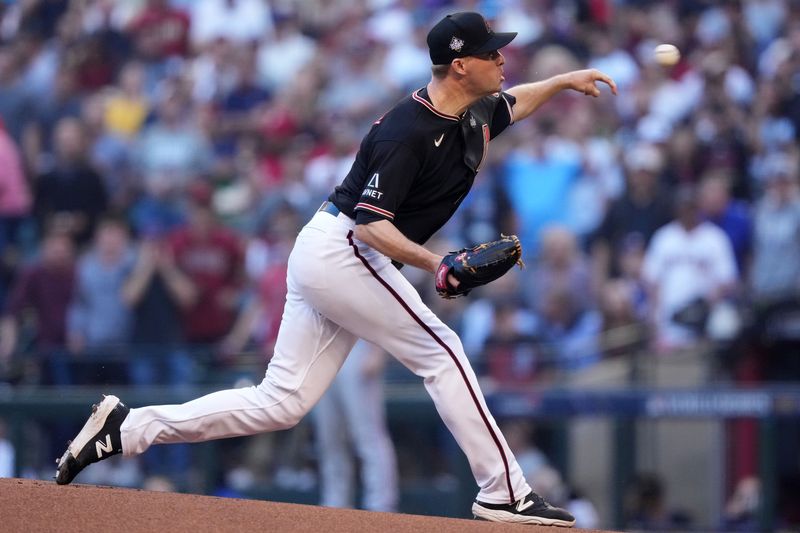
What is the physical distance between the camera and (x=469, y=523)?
4738 millimetres

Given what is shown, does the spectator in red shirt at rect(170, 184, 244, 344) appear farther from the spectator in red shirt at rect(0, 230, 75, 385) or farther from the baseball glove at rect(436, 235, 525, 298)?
the baseball glove at rect(436, 235, 525, 298)

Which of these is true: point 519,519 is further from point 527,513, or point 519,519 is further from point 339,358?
point 339,358

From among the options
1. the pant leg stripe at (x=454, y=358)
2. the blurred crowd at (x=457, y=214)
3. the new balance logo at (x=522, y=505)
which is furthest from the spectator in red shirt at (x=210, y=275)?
the new balance logo at (x=522, y=505)

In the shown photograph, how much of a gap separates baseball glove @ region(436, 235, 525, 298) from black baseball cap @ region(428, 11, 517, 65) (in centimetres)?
72

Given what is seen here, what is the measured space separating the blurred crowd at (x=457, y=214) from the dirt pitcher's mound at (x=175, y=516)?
3.89 metres

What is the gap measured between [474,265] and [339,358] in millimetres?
768

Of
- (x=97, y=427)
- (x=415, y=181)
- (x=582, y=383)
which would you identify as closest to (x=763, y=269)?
(x=582, y=383)

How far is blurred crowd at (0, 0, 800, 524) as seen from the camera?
352 inches

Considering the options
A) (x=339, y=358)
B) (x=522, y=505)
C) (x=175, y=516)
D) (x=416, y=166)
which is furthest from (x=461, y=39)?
(x=175, y=516)

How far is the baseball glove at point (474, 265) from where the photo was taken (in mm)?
4559

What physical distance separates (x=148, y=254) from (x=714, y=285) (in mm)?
4346

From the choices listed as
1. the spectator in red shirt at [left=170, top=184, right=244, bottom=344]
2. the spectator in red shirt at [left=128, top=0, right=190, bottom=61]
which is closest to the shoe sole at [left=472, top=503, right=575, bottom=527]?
the spectator in red shirt at [left=170, top=184, right=244, bottom=344]

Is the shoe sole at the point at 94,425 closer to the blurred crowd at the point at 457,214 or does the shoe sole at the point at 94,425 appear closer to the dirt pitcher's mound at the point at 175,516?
the dirt pitcher's mound at the point at 175,516

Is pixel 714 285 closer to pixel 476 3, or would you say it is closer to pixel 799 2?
pixel 799 2
